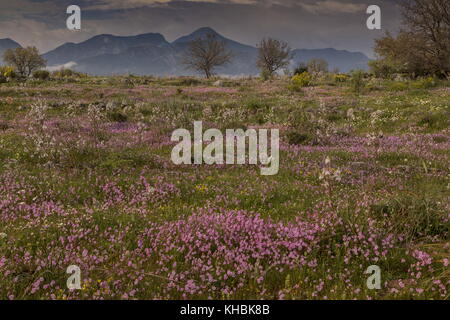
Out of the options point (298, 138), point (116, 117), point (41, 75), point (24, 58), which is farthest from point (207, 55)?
point (298, 138)

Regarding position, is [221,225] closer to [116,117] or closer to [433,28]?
[116,117]

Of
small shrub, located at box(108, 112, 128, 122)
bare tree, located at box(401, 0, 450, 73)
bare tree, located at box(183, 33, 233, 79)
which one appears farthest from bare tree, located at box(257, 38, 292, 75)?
small shrub, located at box(108, 112, 128, 122)

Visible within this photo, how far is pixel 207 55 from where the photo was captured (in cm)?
8862

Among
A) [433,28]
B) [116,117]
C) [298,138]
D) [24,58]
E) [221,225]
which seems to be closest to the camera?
[221,225]

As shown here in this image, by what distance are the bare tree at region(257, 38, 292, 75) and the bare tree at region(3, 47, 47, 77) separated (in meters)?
51.1

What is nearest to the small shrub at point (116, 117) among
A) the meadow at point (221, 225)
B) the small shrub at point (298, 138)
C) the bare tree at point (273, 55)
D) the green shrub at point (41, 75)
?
the meadow at point (221, 225)

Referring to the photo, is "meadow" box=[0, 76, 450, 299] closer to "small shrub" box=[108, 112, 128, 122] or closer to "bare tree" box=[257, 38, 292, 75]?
"small shrub" box=[108, 112, 128, 122]

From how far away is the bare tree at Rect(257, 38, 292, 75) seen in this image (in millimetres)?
85125

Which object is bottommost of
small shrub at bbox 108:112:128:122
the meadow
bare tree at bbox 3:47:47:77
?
the meadow

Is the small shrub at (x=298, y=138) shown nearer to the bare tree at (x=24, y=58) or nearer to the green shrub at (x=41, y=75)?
the green shrub at (x=41, y=75)

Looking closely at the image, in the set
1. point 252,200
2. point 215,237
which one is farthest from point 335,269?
point 252,200

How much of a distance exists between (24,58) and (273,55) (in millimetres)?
57418

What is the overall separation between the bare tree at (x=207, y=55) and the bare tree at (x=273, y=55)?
770 cm

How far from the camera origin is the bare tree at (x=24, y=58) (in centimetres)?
8175
